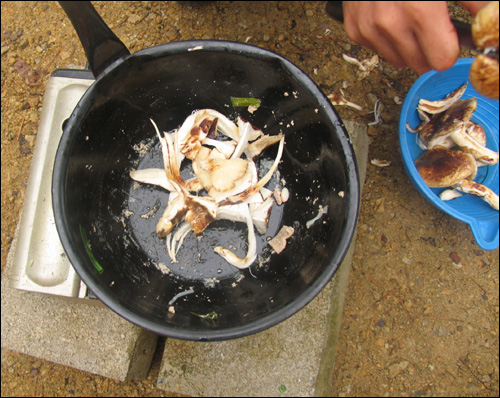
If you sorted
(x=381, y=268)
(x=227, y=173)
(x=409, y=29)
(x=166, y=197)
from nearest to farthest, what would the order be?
(x=409, y=29)
(x=227, y=173)
(x=166, y=197)
(x=381, y=268)

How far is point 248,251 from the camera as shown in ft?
3.85

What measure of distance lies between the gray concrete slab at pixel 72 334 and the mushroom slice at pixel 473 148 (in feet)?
4.92

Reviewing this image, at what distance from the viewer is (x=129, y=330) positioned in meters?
1.30

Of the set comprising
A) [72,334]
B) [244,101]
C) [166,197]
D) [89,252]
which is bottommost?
[72,334]

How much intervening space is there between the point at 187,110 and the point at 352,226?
2.45 ft

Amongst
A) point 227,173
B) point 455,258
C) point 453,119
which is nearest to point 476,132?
point 453,119

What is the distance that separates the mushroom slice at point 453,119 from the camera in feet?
4.31

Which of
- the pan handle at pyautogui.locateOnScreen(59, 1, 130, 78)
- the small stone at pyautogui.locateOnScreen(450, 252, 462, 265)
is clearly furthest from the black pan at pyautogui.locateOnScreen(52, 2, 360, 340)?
the small stone at pyautogui.locateOnScreen(450, 252, 462, 265)

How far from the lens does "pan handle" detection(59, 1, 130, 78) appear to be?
2.66ft

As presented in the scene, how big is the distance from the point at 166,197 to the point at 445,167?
112 cm

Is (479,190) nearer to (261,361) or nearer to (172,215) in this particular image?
(261,361)

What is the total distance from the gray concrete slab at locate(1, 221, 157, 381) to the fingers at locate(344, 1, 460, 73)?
1265 millimetres

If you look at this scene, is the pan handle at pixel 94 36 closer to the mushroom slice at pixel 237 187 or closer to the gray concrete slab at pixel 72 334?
the mushroom slice at pixel 237 187

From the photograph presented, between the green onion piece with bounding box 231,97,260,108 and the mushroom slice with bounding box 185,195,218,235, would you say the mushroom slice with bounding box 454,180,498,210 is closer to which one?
the green onion piece with bounding box 231,97,260,108
